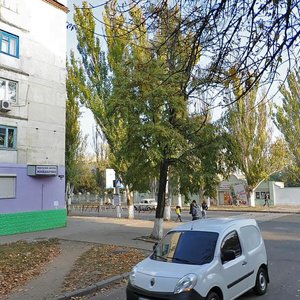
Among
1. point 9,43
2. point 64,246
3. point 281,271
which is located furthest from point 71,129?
point 281,271

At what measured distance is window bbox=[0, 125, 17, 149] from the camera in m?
20.1

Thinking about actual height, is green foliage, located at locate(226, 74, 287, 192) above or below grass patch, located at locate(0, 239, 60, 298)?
above

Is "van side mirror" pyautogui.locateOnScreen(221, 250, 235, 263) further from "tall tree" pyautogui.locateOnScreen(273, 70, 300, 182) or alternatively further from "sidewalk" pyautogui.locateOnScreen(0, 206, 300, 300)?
"tall tree" pyautogui.locateOnScreen(273, 70, 300, 182)

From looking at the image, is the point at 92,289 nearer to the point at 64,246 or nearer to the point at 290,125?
the point at 64,246

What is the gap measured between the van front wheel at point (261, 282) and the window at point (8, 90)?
16230 mm

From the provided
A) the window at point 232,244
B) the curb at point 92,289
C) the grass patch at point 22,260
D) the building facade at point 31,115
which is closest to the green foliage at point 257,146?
A: the building facade at point 31,115

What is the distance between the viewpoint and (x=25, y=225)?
2045cm

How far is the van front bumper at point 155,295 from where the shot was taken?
5.98m

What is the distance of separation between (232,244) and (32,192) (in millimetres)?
15675

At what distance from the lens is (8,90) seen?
20.7 m

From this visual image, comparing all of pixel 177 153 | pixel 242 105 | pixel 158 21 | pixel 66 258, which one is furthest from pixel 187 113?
pixel 242 105

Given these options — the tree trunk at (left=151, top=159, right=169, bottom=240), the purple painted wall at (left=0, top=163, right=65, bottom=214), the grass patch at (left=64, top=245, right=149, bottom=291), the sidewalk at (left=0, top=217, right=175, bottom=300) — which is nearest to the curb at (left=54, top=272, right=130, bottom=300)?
the sidewalk at (left=0, top=217, right=175, bottom=300)

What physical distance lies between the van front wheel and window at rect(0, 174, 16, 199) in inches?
580

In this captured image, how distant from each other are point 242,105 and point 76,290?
33003 mm
